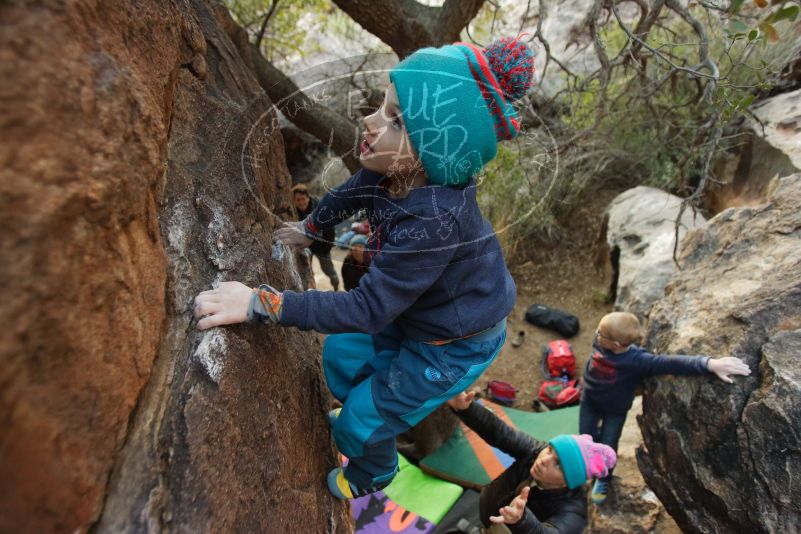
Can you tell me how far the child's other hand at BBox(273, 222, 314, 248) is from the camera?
5.88 feet

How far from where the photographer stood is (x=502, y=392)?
4.82m

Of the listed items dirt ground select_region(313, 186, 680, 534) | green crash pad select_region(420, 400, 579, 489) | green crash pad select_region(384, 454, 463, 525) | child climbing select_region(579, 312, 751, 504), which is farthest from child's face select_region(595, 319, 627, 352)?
green crash pad select_region(384, 454, 463, 525)

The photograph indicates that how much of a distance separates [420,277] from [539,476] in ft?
4.90

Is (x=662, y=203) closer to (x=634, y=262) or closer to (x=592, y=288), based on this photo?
(x=634, y=262)

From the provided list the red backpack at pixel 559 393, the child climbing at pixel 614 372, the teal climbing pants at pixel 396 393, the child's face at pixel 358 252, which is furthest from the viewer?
the red backpack at pixel 559 393

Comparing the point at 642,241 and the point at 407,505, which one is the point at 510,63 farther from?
the point at 642,241

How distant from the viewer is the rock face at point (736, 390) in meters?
2.12

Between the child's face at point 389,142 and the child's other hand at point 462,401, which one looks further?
the child's other hand at point 462,401

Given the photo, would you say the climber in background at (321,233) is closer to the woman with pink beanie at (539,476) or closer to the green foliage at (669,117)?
the woman with pink beanie at (539,476)

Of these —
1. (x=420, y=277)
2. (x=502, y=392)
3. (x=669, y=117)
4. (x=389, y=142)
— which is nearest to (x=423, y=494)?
(x=502, y=392)

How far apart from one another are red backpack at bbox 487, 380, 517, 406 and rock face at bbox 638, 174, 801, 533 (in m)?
1.82

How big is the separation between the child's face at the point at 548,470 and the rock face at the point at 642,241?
2790 mm

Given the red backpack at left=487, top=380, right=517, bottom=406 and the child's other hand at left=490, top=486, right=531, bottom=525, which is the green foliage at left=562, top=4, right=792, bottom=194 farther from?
the child's other hand at left=490, top=486, right=531, bottom=525

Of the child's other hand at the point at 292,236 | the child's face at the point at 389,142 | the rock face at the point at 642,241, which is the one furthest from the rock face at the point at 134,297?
the rock face at the point at 642,241
